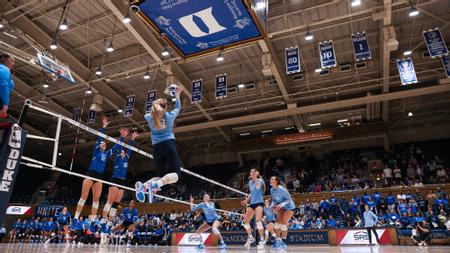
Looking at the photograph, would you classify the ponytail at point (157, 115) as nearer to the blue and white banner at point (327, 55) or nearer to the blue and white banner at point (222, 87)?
the blue and white banner at point (327, 55)

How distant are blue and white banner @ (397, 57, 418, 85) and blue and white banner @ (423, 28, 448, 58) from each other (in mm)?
1622

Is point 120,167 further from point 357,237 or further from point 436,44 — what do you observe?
point 436,44

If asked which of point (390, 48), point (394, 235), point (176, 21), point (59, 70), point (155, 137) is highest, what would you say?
point (390, 48)

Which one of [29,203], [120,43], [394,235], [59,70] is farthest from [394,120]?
[29,203]

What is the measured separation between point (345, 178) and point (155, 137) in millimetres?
23141

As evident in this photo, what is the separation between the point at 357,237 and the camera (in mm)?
14578

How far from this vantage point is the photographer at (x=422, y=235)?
543 inches

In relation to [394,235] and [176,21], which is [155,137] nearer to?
[176,21]

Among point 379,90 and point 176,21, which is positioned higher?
point 379,90

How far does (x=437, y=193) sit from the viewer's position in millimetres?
19312

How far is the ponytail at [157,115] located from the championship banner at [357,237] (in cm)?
1270

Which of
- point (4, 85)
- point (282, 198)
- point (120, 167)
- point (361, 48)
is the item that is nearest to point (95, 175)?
point (120, 167)

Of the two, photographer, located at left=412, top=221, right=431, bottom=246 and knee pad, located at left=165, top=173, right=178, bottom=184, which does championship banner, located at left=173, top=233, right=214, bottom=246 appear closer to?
photographer, located at left=412, top=221, right=431, bottom=246

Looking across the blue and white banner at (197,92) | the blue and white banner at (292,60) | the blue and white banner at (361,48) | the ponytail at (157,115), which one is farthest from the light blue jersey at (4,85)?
the blue and white banner at (197,92)
